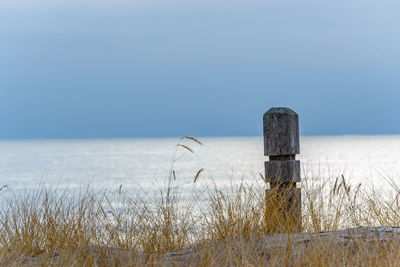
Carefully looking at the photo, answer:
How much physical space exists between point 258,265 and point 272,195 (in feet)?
4.42

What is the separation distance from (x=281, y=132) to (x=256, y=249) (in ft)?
4.45

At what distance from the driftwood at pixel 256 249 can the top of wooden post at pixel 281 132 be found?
0.95 meters

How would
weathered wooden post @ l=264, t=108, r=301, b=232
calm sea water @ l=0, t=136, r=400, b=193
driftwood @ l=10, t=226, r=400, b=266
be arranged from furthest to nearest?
calm sea water @ l=0, t=136, r=400, b=193, weathered wooden post @ l=264, t=108, r=301, b=232, driftwood @ l=10, t=226, r=400, b=266

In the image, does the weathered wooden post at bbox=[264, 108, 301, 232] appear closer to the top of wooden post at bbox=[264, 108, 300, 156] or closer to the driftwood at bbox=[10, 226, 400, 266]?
the top of wooden post at bbox=[264, 108, 300, 156]

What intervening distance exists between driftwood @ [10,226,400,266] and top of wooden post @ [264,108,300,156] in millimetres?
954

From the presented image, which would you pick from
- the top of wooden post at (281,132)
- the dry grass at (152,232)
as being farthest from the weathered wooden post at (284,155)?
the dry grass at (152,232)

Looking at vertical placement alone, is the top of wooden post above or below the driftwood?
above

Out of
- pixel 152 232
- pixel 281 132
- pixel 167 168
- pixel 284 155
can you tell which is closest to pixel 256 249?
pixel 152 232

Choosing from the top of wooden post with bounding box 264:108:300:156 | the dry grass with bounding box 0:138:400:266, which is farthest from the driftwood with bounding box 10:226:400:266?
the top of wooden post with bounding box 264:108:300:156

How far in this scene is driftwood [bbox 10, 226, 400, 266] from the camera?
3754mm

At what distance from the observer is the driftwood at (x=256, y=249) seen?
3754mm

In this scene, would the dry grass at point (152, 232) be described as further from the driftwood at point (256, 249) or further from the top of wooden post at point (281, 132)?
the top of wooden post at point (281, 132)

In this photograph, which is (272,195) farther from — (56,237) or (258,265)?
(56,237)

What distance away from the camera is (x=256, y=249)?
13.4 feet
